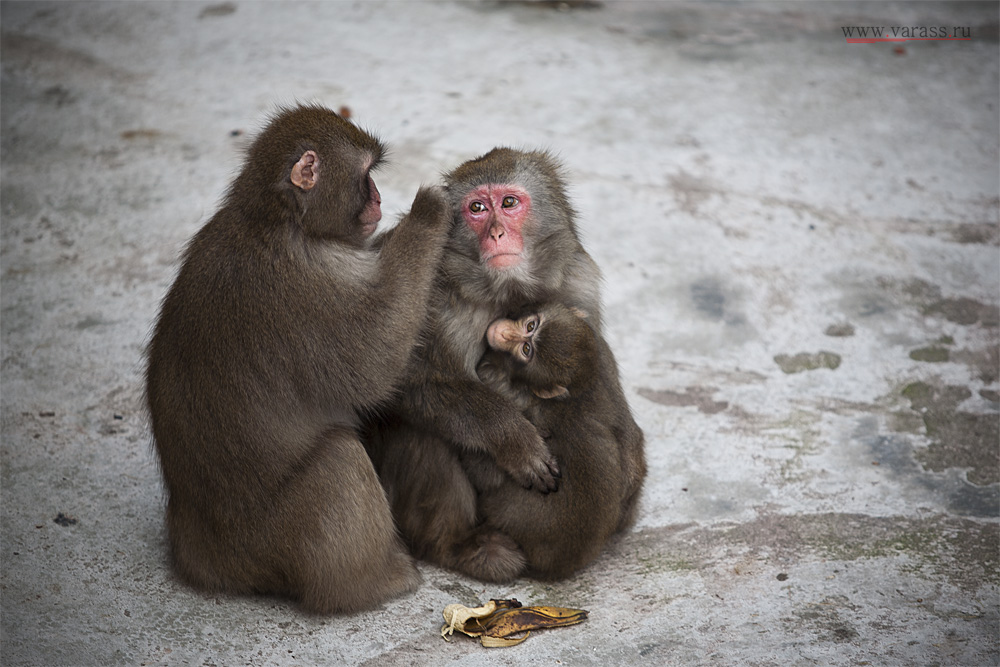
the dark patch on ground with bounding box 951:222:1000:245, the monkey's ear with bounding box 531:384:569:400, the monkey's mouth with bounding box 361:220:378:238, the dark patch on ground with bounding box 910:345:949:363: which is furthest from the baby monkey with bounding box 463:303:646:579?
the dark patch on ground with bounding box 951:222:1000:245

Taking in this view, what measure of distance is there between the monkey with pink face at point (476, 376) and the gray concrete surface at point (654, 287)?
225 millimetres

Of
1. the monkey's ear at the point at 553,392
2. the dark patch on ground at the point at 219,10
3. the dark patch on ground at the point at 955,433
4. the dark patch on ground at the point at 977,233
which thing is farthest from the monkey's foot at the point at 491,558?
the dark patch on ground at the point at 219,10

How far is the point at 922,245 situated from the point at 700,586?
343cm

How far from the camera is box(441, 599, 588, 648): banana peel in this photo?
11.6ft

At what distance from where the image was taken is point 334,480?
11.2ft

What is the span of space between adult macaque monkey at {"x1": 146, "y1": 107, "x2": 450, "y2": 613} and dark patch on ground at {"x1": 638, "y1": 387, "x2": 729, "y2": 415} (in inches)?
80.2

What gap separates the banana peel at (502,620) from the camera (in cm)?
353

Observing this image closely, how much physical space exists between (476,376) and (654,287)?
2398mm

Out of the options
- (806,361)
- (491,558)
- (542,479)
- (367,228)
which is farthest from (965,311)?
(367,228)

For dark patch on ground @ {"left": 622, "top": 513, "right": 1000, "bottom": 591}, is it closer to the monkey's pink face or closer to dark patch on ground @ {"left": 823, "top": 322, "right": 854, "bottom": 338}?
the monkey's pink face

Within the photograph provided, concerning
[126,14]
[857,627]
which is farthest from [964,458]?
[126,14]

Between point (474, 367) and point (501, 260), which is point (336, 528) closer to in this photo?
point (474, 367)

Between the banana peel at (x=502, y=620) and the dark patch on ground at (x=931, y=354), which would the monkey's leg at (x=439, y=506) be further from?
the dark patch on ground at (x=931, y=354)

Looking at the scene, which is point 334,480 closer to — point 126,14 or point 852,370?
point 852,370
